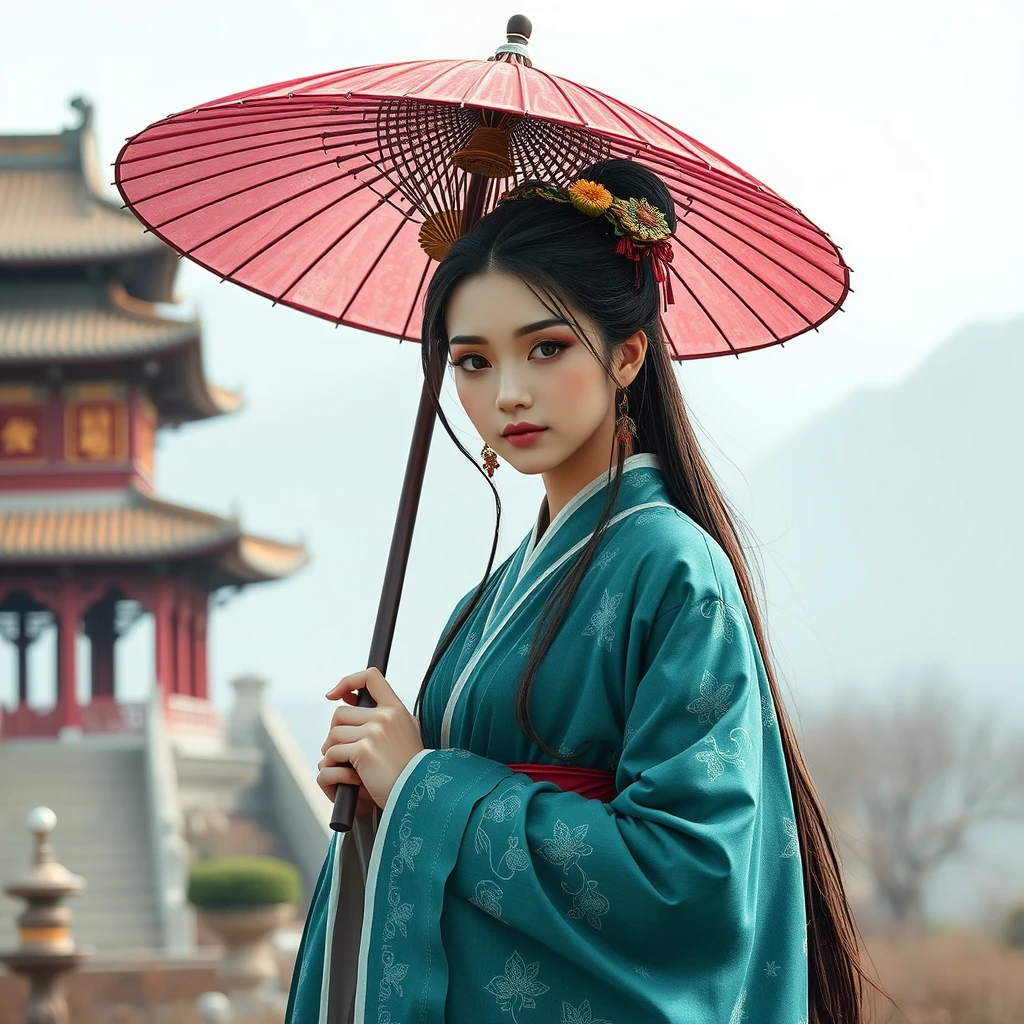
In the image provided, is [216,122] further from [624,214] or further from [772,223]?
[772,223]

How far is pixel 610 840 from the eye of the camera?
1718mm

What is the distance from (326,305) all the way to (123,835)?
14.8 meters

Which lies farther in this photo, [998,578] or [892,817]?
[998,578]

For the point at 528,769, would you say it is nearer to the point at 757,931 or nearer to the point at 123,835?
the point at 757,931

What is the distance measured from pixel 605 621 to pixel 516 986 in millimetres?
413

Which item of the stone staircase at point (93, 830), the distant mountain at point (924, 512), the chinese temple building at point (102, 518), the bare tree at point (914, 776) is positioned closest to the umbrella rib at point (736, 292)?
the stone staircase at point (93, 830)

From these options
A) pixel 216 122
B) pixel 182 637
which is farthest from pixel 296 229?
pixel 182 637

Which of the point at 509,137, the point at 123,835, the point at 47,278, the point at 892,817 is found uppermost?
the point at 509,137

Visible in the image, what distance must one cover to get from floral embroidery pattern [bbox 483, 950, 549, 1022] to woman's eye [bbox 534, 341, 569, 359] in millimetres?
693

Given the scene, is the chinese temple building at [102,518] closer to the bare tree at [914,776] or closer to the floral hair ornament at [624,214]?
the bare tree at [914,776]

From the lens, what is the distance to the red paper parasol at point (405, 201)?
6.66ft

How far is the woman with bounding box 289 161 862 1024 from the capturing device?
1.72 m

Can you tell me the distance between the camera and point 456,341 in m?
2.00

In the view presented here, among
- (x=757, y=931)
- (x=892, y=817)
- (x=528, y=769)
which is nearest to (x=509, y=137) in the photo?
(x=528, y=769)
